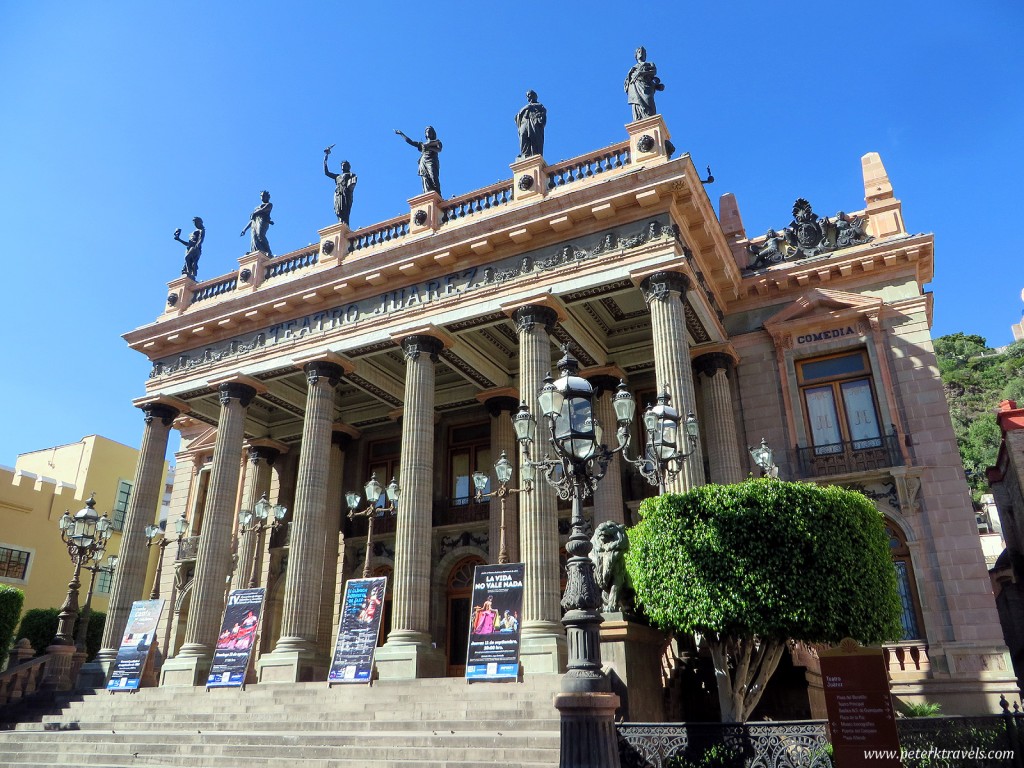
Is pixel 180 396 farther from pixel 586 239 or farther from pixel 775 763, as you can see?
pixel 775 763

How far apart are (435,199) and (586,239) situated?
4.70 metres

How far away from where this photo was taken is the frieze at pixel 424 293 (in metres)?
17.2

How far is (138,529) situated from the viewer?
2084cm

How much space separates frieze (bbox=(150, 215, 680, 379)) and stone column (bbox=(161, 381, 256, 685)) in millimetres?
1489

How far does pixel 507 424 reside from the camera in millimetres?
22016

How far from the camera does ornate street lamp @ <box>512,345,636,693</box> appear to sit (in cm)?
826

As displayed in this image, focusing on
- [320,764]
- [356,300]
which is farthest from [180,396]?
[320,764]

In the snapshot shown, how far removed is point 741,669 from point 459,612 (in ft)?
42.0

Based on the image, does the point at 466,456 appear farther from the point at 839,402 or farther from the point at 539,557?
the point at 839,402

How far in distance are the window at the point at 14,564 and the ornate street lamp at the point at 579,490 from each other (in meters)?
28.6

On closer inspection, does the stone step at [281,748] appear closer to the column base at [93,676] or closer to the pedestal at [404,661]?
the pedestal at [404,661]

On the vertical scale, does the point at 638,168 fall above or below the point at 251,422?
above

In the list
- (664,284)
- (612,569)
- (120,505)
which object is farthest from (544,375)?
(120,505)

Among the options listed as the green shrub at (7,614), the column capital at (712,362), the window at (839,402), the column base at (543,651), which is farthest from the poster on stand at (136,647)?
the window at (839,402)
